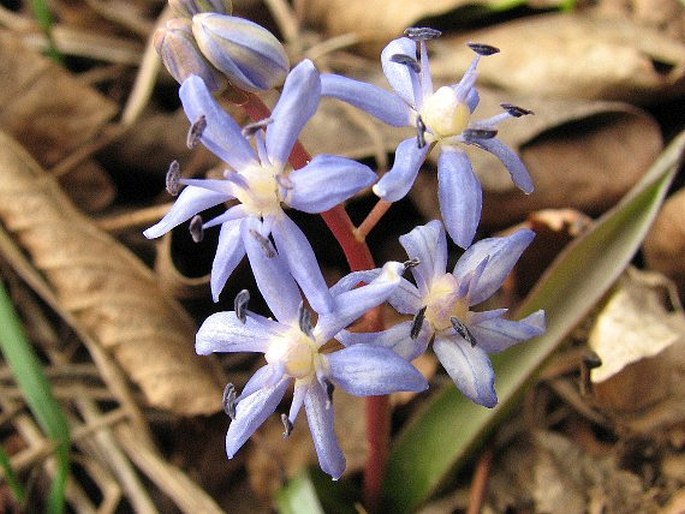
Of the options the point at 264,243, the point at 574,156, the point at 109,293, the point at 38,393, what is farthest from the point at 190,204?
the point at 574,156

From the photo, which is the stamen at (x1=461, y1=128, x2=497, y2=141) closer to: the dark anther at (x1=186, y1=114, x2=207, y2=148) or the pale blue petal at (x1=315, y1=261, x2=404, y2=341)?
the pale blue petal at (x1=315, y1=261, x2=404, y2=341)

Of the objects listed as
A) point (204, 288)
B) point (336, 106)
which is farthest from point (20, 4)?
point (204, 288)

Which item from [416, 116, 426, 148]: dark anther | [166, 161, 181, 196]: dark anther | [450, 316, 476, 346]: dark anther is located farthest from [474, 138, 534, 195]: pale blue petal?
[166, 161, 181, 196]: dark anther

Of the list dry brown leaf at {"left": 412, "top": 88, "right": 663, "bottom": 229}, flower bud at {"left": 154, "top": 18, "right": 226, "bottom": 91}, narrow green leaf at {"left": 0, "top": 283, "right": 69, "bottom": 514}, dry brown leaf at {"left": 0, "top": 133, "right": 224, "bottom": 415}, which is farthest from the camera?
dry brown leaf at {"left": 412, "top": 88, "right": 663, "bottom": 229}

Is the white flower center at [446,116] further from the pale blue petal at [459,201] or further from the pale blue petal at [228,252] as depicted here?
the pale blue petal at [228,252]

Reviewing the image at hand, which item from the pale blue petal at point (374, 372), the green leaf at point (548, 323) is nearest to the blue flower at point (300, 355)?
the pale blue petal at point (374, 372)

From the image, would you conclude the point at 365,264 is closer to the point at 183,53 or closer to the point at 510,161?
the point at 510,161

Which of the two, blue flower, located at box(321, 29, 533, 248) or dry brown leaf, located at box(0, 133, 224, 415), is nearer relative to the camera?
blue flower, located at box(321, 29, 533, 248)
